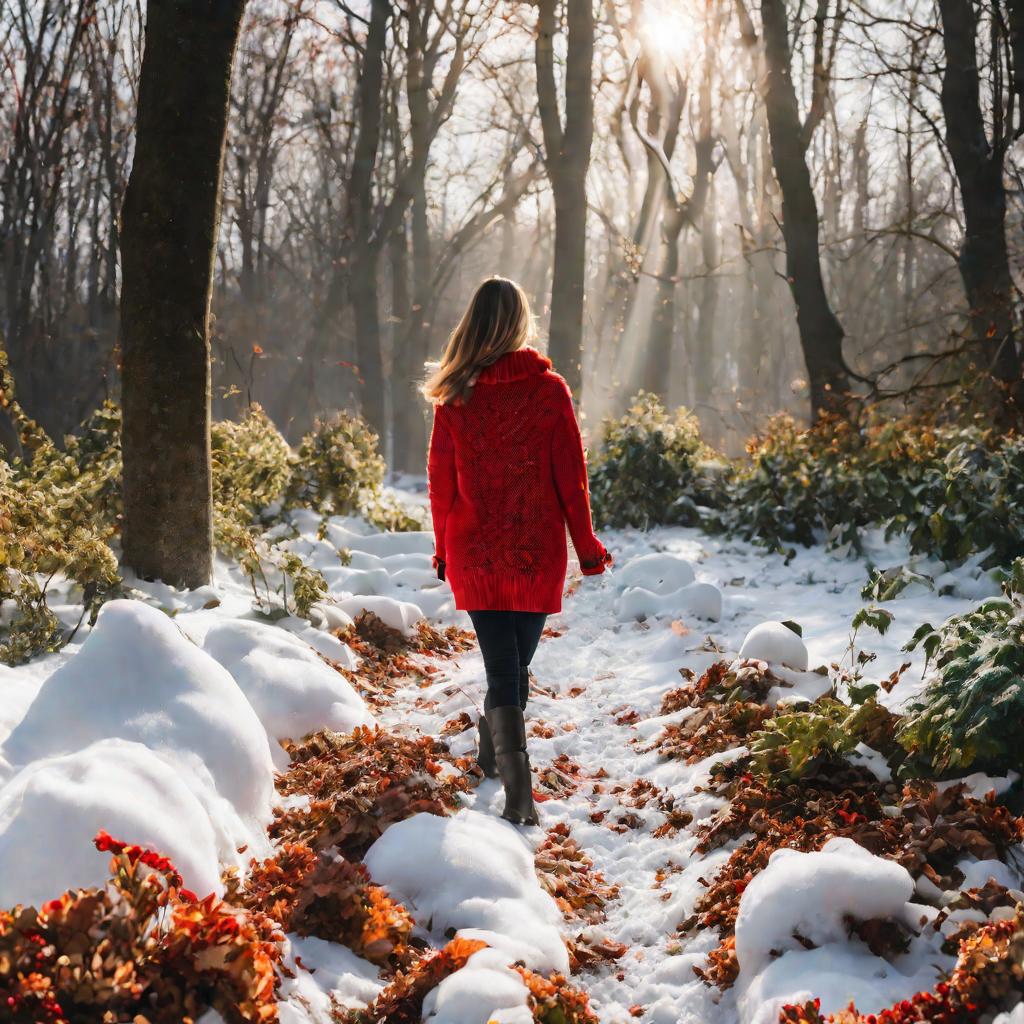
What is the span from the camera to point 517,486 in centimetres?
381

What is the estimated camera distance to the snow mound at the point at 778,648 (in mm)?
4793

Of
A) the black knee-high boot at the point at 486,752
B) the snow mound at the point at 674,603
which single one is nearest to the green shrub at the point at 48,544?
the black knee-high boot at the point at 486,752

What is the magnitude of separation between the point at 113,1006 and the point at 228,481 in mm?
5797

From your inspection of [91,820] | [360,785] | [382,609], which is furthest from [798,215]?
[91,820]

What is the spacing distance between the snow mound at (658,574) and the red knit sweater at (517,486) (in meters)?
3.48

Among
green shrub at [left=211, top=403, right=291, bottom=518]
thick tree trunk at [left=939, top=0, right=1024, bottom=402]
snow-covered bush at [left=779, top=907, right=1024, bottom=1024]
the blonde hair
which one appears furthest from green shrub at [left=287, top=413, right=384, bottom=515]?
snow-covered bush at [left=779, top=907, right=1024, bottom=1024]

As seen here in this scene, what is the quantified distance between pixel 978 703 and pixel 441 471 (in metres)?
2.11

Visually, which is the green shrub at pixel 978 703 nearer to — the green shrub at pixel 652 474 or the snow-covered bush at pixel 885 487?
the snow-covered bush at pixel 885 487

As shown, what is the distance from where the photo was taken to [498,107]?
2414cm

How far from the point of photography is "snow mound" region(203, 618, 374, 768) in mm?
4141

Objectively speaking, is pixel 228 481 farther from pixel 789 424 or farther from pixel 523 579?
pixel 789 424

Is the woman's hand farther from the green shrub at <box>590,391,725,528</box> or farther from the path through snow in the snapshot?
the green shrub at <box>590,391,725,528</box>

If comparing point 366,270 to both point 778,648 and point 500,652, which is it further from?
point 500,652

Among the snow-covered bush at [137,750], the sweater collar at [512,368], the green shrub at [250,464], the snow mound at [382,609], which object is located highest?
the sweater collar at [512,368]
